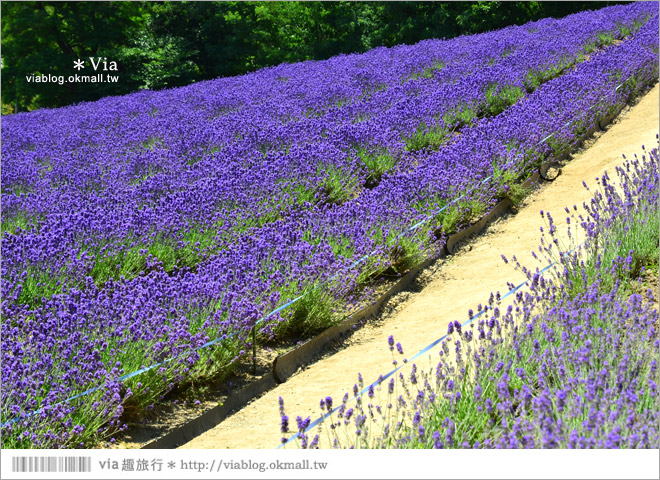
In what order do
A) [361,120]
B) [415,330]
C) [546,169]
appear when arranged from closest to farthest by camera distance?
1. [415,330]
2. [546,169]
3. [361,120]

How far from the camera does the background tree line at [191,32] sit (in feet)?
62.8

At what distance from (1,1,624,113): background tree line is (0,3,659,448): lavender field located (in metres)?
8.72

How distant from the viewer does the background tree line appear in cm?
1916

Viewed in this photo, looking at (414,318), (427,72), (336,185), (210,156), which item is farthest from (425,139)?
(427,72)

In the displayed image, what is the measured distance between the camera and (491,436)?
266cm

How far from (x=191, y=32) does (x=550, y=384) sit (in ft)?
64.7

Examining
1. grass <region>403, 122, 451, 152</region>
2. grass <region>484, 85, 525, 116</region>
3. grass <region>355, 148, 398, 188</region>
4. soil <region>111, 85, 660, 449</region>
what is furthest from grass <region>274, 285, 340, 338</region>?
grass <region>484, 85, 525, 116</region>

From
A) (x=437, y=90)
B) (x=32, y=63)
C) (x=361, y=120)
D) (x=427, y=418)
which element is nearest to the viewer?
(x=427, y=418)

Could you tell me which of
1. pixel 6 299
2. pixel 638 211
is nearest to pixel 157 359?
pixel 6 299

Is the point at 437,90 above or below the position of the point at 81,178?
above

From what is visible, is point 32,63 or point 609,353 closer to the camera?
point 609,353

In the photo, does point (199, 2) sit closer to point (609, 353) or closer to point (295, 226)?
point (295, 226)

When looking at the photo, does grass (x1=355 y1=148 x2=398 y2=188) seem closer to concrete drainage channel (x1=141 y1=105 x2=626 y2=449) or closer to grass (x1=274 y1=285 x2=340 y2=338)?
concrete drainage channel (x1=141 y1=105 x2=626 y2=449)

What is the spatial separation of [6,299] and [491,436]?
9.05ft
